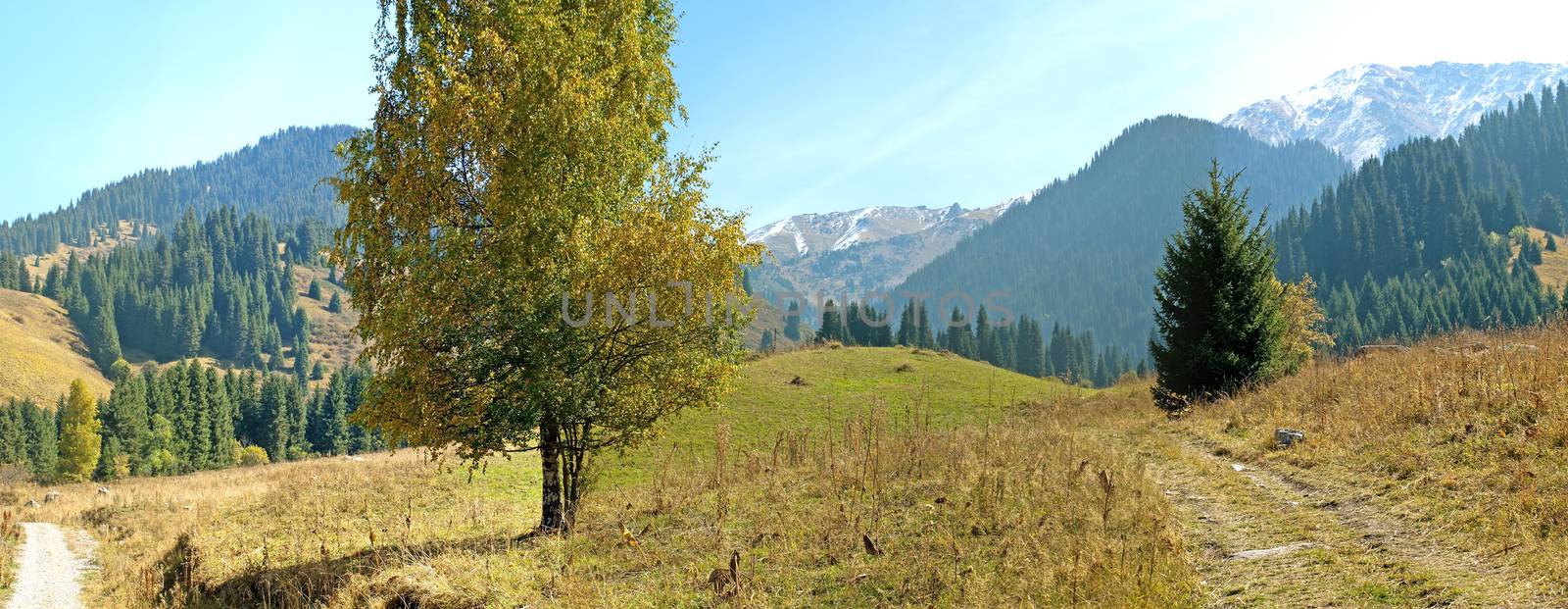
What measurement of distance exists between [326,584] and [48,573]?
15.5 meters

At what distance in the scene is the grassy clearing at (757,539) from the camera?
839cm

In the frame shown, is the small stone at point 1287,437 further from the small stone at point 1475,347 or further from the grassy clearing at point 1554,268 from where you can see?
the grassy clearing at point 1554,268

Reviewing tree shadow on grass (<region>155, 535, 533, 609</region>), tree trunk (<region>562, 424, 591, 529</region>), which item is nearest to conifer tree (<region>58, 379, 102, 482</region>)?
tree shadow on grass (<region>155, 535, 533, 609</region>)

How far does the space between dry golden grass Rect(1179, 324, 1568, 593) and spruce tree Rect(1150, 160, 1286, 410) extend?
4.98 meters

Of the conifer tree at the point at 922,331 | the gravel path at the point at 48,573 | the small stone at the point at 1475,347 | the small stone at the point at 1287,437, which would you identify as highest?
the conifer tree at the point at 922,331

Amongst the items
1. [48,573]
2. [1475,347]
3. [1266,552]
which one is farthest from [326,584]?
[1475,347]

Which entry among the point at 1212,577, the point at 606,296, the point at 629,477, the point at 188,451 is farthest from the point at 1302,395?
the point at 188,451

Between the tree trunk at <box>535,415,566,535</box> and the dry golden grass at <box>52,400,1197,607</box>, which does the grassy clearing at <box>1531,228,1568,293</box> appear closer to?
the dry golden grass at <box>52,400,1197,607</box>

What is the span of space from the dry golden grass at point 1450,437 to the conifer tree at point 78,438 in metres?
119

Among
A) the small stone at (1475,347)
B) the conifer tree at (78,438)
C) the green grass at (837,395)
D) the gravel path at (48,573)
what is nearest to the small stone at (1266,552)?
the small stone at (1475,347)

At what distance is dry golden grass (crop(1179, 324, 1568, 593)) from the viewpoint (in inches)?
310

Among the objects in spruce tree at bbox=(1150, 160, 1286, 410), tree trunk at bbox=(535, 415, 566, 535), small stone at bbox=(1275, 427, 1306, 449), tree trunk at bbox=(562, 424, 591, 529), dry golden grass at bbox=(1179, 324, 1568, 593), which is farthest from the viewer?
spruce tree at bbox=(1150, 160, 1286, 410)

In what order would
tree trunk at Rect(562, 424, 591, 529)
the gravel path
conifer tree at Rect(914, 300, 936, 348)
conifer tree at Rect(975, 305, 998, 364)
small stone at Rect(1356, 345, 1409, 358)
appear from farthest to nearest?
1. conifer tree at Rect(975, 305, 998, 364)
2. conifer tree at Rect(914, 300, 936, 348)
3. small stone at Rect(1356, 345, 1409, 358)
4. the gravel path
5. tree trunk at Rect(562, 424, 591, 529)

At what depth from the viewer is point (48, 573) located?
2070 cm
